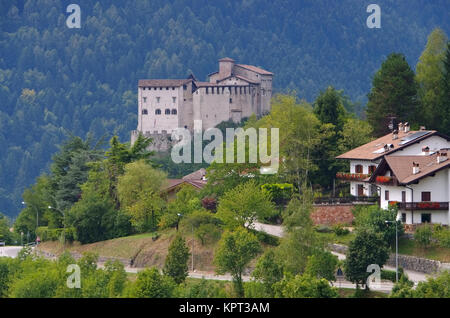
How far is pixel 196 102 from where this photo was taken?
14225cm

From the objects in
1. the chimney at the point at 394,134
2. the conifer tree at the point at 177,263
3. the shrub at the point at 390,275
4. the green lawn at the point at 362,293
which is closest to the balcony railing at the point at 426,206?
the shrub at the point at 390,275

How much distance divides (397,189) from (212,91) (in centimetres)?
8118

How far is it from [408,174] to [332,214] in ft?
21.3

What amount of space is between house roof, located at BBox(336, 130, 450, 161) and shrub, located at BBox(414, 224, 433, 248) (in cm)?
998

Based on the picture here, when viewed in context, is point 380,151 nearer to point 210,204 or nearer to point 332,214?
point 332,214

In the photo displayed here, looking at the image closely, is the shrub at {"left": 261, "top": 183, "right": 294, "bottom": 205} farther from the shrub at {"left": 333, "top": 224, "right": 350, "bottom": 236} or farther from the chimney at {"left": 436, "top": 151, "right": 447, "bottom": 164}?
the chimney at {"left": 436, "top": 151, "right": 447, "bottom": 164}

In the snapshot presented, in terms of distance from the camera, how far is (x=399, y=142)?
68000 millimetres

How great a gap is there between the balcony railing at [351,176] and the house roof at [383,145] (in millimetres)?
1180

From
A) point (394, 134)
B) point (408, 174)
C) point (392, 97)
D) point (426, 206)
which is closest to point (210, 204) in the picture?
point (394, 134)

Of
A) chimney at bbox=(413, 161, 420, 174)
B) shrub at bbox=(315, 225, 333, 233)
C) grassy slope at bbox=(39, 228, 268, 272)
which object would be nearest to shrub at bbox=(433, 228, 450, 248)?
chimney at bbox=(413, 161, 420, 174)

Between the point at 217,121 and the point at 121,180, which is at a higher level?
the point at 217,121

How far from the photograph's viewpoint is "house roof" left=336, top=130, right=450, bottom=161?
2616 inches
